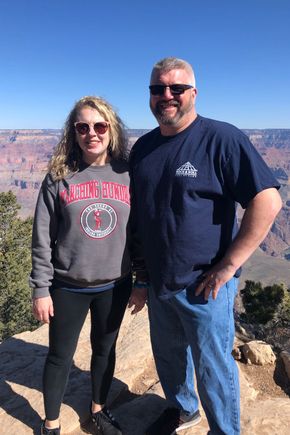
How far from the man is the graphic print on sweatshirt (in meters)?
0.20

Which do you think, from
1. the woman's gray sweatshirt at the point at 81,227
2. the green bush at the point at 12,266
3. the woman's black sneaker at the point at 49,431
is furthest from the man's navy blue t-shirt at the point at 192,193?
the green bush at the point at 12,266

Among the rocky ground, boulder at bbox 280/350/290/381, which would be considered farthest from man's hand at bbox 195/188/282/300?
boulder at bbox 280/350/290/381

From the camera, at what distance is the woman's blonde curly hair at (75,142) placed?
2.88 meters

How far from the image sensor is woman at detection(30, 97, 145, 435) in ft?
9.34

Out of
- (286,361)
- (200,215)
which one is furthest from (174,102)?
(286,361)

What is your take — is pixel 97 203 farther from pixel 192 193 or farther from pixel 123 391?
pixel 123 391

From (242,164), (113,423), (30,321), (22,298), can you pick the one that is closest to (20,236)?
(22,298)

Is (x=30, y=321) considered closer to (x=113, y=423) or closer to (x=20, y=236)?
(x=20, y=236)

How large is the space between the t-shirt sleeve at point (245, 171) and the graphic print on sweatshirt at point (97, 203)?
3.03 ft

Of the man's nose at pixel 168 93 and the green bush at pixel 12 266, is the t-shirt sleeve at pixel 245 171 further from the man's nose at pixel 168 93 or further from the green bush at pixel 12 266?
the green bush at pixel 12 266

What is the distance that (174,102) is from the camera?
8.79ft

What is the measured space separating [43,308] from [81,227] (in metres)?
0.74

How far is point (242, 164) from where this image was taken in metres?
2.44

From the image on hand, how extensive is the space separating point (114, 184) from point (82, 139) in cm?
44
